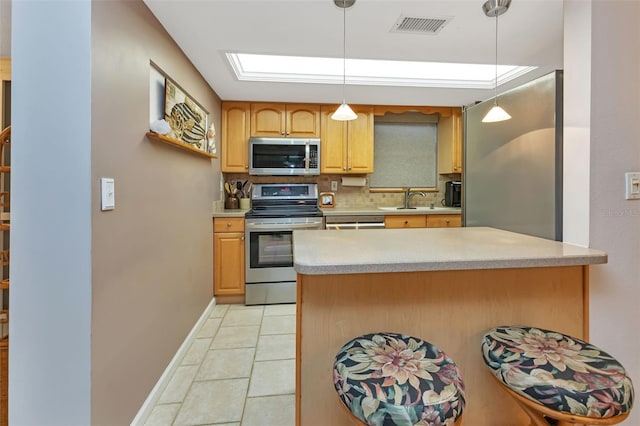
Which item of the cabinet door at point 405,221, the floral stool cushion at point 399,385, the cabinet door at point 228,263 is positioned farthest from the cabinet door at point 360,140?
the floral stool cushion at point 399,385

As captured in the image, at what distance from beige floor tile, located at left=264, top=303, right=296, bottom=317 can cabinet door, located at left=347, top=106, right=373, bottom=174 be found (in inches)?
67.6

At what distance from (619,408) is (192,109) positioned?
2.71 meters

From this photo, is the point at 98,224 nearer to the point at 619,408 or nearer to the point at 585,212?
the point at 619,408

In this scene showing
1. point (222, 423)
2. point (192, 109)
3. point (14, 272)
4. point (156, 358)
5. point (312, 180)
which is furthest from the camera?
point (312, 180)

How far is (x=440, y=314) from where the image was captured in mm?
1267

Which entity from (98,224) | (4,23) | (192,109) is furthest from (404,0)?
(4,23)

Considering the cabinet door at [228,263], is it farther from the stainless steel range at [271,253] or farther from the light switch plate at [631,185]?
the light switch plate at [631,185]

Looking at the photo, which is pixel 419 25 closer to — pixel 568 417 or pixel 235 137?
pixel 568 417

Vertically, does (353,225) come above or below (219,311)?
above

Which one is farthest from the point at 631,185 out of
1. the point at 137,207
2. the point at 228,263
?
the point at 228,263

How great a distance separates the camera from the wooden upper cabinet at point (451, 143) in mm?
3730

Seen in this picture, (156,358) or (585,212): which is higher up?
(585,212)

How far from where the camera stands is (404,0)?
1.59 metres

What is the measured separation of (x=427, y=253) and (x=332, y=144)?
2.64 meters
